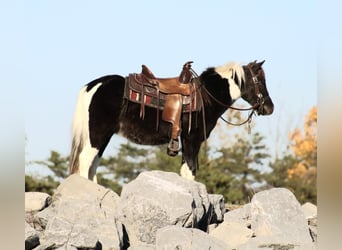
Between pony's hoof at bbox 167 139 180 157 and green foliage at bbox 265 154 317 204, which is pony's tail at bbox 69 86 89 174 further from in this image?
green foliage at bbox 265 154 317 204

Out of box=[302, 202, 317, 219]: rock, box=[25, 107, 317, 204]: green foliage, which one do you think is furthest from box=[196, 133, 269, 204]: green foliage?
box=[302, 202, 317, 219]: rock

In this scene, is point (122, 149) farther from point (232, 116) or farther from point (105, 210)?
point (105, 210)

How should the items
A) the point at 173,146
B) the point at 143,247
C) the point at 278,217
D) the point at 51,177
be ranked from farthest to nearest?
the point at 51,177
the point at 173,146
the point at 278,217
the point at 143,247

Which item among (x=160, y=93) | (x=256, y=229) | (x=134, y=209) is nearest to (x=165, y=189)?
(x=134, y=209)

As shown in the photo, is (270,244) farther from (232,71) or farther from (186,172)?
(232,71)

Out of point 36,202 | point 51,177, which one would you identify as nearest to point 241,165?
point 51,177

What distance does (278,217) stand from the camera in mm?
7137

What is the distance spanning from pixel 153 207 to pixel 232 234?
1.05m

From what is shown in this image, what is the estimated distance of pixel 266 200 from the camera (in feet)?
24.0

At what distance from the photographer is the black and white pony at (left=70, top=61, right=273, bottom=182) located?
8.03 meters

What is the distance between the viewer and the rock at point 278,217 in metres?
6.98

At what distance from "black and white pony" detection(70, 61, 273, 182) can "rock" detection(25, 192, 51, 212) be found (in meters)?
0.95

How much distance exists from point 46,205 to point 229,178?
8.07m

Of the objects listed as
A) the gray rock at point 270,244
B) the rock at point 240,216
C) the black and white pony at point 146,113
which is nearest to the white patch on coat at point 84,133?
Answer: the black and white pony at point 146,113
